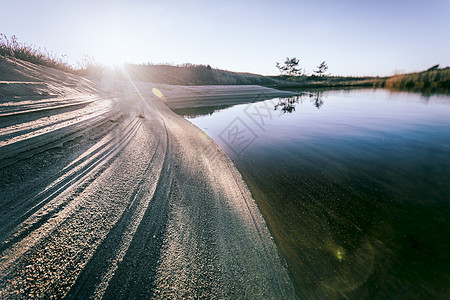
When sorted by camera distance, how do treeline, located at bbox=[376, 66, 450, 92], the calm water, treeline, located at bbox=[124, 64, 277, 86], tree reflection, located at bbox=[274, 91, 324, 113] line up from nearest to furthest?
the calm water
tree reflection, located at bbox=[274, 91, 324, 113]
treeline, located at bbox=[376, 66, 450, 92]
treeline, located at bbox=[124, 64, 277, 86]

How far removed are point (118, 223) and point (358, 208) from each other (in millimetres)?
3876

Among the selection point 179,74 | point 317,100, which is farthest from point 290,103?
point 179,74

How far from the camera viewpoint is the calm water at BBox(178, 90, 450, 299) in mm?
2061

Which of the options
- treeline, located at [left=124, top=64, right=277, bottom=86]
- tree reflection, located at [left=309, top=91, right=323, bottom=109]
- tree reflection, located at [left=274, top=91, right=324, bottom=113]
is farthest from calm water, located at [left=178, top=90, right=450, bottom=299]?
treeline, located at [left=124, top=64, right=277, bottom=86]

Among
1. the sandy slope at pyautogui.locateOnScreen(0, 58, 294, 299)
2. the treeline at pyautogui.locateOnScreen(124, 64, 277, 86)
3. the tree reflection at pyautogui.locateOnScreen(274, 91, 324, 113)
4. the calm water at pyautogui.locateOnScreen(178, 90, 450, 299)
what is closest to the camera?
the sandy slope at pyautogui.locateOnScreen(0, 58, 294, 299)

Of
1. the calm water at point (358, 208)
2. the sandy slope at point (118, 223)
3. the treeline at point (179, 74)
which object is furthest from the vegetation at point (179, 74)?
the sandy slope at point (118, 223)

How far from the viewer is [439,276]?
206cm

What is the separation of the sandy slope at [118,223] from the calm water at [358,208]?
496mm

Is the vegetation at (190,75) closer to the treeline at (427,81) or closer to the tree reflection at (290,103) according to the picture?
the treeline at (427,81)

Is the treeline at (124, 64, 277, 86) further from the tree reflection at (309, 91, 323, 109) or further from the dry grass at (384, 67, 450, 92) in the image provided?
the dry grass at (384, 67, 450, 92)

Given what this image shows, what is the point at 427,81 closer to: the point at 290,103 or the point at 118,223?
the point at 290,103

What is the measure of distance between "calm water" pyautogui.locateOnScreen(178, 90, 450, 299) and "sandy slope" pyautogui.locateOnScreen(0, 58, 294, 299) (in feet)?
1.63

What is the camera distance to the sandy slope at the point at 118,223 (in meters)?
1.63

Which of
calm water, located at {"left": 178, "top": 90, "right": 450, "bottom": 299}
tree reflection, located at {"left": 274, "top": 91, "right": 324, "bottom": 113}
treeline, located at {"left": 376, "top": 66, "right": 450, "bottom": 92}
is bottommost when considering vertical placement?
calm water, located at {"left": 178, "top": 90, "right": 450, "bottom": 299}
